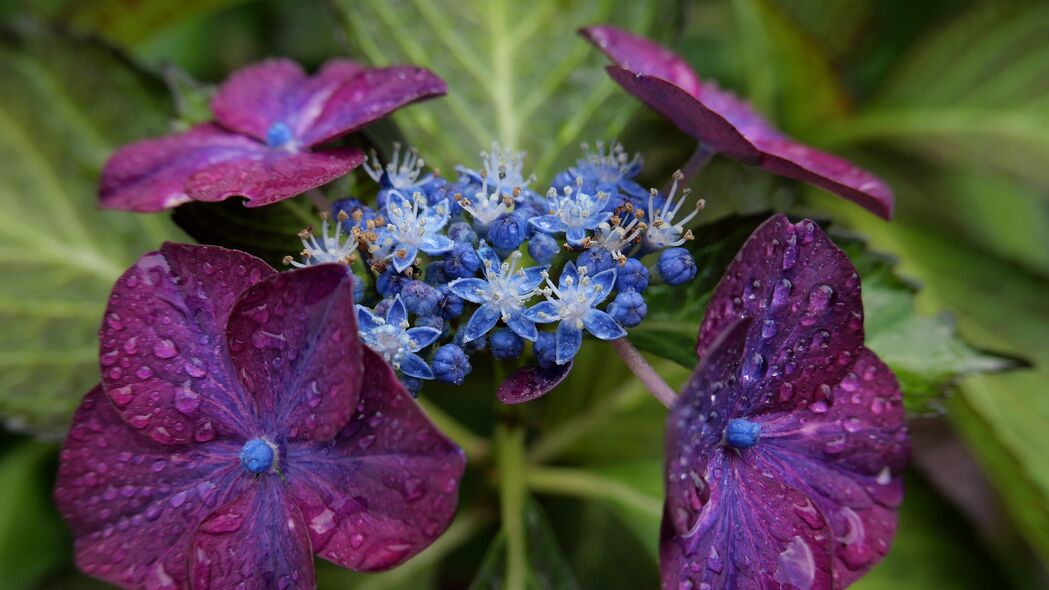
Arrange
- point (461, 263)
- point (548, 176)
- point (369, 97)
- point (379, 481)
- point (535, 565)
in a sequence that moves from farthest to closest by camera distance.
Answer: point (548, 176)
point (535, 565)
point (369, 97)
point (461, 263)
point (379, 481)

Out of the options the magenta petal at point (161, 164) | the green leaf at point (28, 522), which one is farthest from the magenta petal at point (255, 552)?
the green leaf at point (28, 522)

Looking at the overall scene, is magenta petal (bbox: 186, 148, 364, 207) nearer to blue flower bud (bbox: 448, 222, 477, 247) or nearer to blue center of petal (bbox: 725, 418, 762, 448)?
blue flower bud (bbox: 448, 222, 477, 247)

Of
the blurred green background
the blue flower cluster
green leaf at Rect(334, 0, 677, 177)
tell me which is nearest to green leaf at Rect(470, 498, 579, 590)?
the blurred green background

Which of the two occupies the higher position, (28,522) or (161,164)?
(161,164)

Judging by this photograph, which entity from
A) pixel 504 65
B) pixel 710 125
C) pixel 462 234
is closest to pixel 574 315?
pixel 462 234

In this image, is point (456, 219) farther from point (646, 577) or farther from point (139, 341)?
point (646, 577)

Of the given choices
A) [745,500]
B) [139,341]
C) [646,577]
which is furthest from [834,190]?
[646,577]

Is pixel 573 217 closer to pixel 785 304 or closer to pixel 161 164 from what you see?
pixel 785 304

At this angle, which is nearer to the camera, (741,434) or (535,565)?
(741,434)
